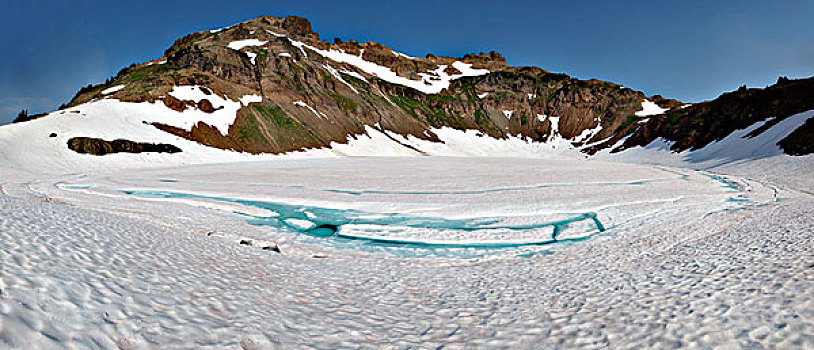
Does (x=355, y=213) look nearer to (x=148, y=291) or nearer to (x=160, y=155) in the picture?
(x=148, y=291)

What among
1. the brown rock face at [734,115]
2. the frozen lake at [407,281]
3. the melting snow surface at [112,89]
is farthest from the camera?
the melting snow surface at [112,89]

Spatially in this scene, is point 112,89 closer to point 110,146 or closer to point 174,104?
point 174,104

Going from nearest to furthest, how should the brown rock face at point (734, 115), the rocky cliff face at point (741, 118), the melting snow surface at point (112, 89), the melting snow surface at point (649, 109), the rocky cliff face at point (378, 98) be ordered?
the rocky cliff face at point (741, 118), the brown rock face at point (734, 115), the rocky cliff face at point (378, 98), the melting snow surface at point (112, 89), the melting snow surface at point (649, 109)

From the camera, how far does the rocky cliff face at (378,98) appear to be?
6581 centimetres

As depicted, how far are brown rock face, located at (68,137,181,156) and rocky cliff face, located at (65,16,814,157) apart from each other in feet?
23.6

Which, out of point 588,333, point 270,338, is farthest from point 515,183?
point 270,338

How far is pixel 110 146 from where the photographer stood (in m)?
46.6

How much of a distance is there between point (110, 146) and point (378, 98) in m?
76.9

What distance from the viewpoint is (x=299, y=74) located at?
96000 millimetres

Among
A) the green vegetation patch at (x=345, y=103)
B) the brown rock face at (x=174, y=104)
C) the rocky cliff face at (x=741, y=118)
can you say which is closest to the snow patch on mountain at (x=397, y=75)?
the green vegetation patch at (x=345, y=103)

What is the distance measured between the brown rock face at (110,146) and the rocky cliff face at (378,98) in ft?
23.6

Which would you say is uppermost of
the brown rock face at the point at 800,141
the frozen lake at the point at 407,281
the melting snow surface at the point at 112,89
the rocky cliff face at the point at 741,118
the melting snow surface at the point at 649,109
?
the melting snow surface at the point at 649,109

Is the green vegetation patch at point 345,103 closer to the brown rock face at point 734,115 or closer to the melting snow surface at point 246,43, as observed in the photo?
the melting snow surface at point 246,43

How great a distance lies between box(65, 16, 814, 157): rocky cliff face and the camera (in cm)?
6581
